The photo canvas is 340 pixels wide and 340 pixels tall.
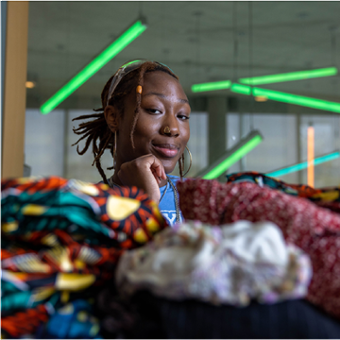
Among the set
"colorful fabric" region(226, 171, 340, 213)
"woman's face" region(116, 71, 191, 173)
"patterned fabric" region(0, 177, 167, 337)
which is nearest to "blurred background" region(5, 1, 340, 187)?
"woman's face" region(116, 71, 191, 173)

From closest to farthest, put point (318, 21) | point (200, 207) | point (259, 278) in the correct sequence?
point (259, 278) < point (200, 207) < point (318, 21)

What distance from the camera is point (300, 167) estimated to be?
4.02 meters

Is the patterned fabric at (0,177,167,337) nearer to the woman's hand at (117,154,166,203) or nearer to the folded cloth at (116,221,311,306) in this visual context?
the folded cloth at (116,221,311,306)

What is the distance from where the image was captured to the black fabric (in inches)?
11.7

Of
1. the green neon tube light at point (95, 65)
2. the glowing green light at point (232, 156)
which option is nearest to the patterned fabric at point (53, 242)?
the green neon tube light at point (95, 65)

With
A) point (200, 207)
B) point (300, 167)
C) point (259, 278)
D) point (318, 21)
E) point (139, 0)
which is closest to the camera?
point (259, 278)

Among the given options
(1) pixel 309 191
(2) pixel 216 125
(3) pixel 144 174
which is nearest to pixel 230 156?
(2) pixel 216 125

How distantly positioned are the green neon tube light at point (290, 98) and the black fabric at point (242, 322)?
3.37 m

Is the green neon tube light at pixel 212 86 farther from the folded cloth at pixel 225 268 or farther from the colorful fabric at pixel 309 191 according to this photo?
the folded cloth at pixel 225 268

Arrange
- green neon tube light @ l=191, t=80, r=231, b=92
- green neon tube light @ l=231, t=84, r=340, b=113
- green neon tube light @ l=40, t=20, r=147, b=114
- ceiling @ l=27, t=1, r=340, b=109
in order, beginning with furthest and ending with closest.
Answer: green neon tube light @ l=231, t=84, r=340, b=113 → green neon tube light @ l=191, t=80, r=231, b=92 → ceiling @ l=27, t=1, r=340, b=109 → green neon tube light @ l=40, t=20, r=147, b=114

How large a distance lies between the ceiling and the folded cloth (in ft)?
10.2

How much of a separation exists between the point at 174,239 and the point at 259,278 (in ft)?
0.25

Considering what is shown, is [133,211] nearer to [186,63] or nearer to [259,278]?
[259,278]

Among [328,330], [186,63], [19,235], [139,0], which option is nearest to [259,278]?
[328,330]
